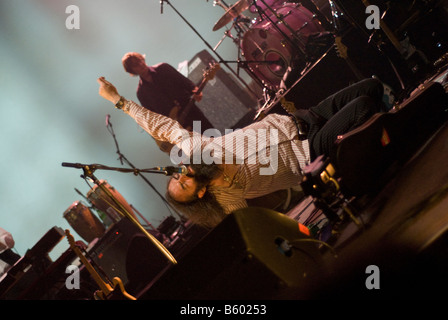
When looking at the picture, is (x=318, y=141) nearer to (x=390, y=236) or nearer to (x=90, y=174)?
(x=390, y=236)

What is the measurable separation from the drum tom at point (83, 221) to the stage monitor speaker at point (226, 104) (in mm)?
2495

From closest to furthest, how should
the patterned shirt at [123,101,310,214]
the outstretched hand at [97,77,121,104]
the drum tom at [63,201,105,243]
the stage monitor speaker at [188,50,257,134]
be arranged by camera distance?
1. the patterned shirt at [123,101,310,214]
2. the outstretched hand at [97,77,121,104]
3. the drum tom at [63,201,105,243]
4. the stage monitor speaker at [188,50,257,134]

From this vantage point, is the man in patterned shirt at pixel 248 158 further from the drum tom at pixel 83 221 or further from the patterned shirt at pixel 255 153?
the drum tom at pixel 83 221

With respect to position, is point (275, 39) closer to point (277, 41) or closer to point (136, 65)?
point (277, 41)

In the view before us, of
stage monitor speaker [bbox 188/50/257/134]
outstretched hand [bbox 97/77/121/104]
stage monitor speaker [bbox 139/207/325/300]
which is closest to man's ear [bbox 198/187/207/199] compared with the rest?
stage monitor speaker [bbox 139/207/325/300]

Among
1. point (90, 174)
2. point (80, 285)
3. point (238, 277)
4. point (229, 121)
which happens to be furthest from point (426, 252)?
point (229, 121)

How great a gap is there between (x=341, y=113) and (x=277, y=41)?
3.02 m

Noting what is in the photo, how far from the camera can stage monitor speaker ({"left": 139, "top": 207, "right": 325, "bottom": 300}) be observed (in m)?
0.99

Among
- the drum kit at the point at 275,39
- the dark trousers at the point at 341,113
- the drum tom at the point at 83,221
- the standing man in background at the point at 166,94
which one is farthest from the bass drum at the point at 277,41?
the drum tom at the point at 83,221

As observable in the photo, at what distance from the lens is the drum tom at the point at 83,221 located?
17.2 ft

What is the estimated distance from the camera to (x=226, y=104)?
5781mm

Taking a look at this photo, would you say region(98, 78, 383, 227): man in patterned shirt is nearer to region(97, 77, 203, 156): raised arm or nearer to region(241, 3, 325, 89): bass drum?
region(97, 77, 203, 156): raised arm

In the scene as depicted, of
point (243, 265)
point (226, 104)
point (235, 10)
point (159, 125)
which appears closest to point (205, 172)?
point (159, 125)

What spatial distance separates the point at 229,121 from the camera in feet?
18.5
